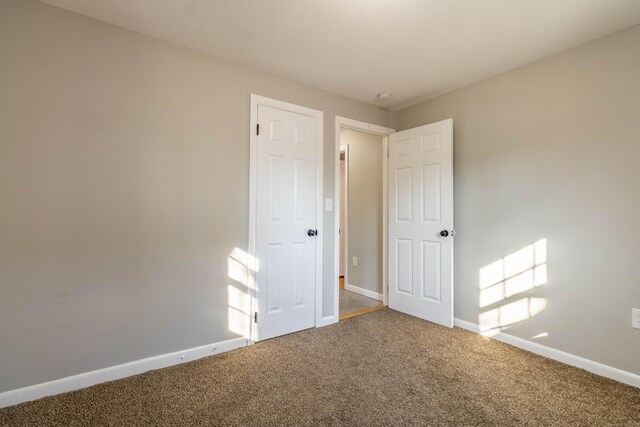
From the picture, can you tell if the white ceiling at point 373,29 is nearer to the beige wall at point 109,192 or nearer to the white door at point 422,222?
the beige wall at point 109,192

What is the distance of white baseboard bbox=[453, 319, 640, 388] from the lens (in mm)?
1869

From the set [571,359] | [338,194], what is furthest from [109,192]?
[571,359]

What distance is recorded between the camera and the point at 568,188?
215 cm

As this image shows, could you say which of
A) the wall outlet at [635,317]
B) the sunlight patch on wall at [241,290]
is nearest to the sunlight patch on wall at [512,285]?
the wall outlet at [635,317]

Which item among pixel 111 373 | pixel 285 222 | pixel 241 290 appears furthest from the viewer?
pixel 285 222

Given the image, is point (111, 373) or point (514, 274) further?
point (514, 274)

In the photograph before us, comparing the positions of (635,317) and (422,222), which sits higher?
(422,222)

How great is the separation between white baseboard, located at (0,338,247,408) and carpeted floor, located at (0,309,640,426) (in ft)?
0.16

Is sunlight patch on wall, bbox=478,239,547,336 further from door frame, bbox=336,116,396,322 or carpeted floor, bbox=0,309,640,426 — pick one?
door frame, bbox=336,116,396,322

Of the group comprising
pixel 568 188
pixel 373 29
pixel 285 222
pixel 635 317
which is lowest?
pixel 635 317

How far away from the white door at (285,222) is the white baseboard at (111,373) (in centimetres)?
38

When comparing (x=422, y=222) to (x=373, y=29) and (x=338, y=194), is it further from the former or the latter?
(x=373, y=29)

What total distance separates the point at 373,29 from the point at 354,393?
92.2 inches

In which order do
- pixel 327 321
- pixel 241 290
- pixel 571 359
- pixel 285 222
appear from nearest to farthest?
pixel 571 359
pixel 241 290
pixel 285 222
pixel 327 321
